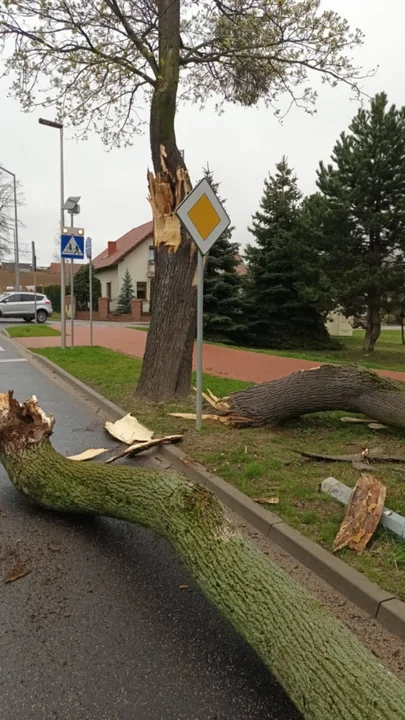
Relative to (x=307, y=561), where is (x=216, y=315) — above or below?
above

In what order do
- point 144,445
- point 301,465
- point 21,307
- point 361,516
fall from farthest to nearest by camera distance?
1. point 21,307
2. point 144,445
3. point 301,465
4. point 361,516

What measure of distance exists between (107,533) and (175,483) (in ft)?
2.76

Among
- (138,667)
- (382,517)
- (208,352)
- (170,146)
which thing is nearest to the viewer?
(138,667)

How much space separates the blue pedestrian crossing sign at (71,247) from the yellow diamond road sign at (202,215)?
8.32 m

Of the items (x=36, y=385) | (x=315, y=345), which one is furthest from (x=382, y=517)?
(x=315, y=345)

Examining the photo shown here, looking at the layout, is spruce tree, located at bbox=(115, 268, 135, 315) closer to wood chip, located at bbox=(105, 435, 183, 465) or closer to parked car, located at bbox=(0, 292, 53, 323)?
parked car, located at bbox=(0, 292, 53, 323)

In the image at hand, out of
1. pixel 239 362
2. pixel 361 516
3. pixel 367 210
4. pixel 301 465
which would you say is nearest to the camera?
pixel 361 516

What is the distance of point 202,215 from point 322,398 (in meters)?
2.44

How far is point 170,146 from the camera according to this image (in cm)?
756

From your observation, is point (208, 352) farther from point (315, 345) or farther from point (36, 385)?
point (315, 345)

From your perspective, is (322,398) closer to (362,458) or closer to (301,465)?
(362,458)

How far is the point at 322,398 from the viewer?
5723 mm

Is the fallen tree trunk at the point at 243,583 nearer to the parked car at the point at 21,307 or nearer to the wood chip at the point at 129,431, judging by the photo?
the wood chip at the point at 129,431

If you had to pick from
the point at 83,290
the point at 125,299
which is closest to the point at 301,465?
the point at 125,299
